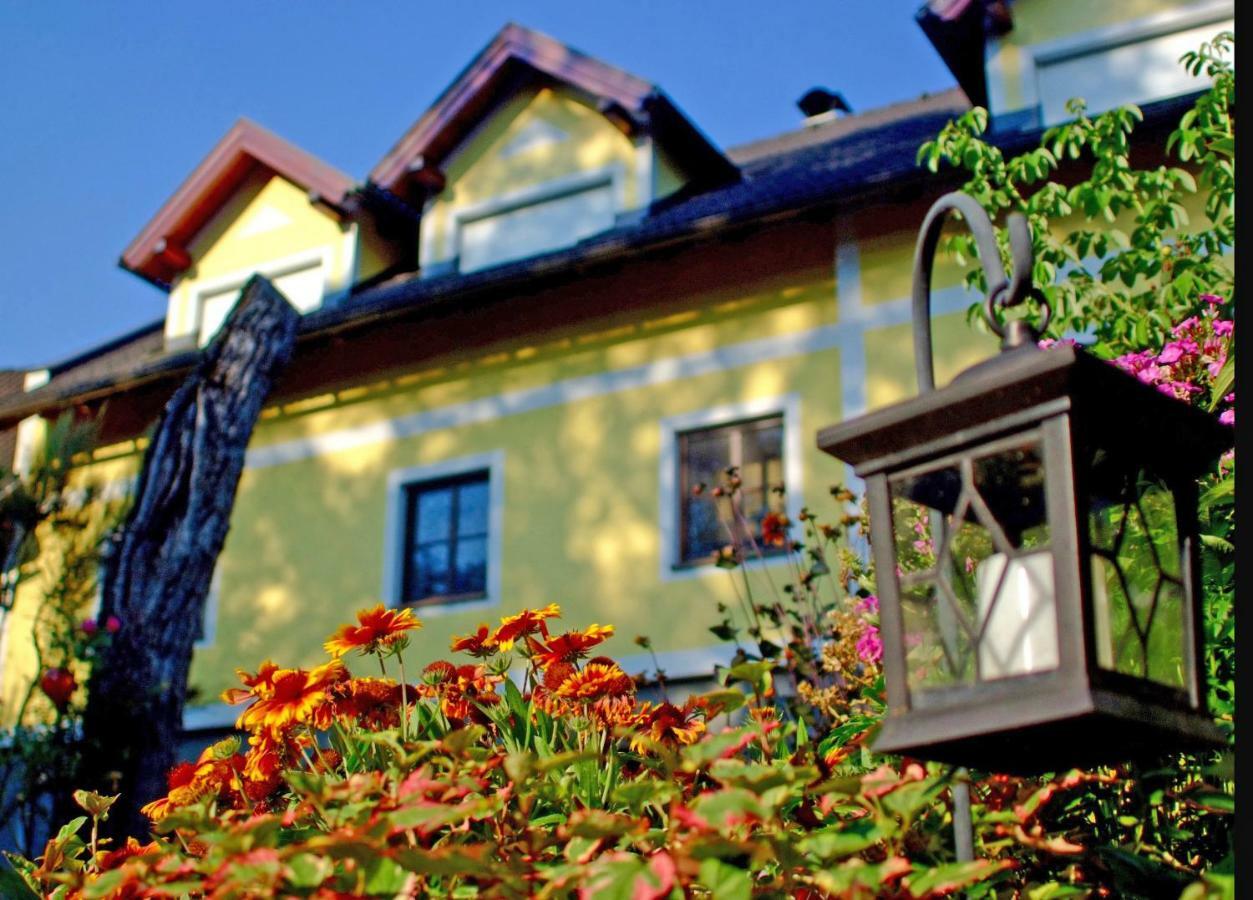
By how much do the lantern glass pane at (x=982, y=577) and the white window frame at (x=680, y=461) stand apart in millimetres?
7549

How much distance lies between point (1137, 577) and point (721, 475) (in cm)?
801

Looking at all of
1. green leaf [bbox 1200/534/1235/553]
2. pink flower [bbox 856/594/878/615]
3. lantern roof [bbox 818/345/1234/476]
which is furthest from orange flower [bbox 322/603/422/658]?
pink flower [bbox 856/594/878/615]

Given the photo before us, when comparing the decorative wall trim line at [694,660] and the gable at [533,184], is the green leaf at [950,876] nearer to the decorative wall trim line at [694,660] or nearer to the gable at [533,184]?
the decorative wall trim line at [694,660]

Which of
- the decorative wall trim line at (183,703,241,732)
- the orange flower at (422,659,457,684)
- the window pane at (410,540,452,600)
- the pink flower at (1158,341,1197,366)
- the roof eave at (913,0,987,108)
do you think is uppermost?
the roof eave at (913,0,987,108)

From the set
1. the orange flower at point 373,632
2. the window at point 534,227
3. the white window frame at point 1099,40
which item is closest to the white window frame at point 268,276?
the window at point 534,227

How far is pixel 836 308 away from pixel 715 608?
6.93 ft

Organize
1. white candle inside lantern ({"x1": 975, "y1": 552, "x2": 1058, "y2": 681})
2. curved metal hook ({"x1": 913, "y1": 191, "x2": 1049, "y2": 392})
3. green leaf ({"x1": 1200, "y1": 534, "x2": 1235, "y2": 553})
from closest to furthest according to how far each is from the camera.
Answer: white candle inside lantern ({"x1": 975, "y1": 552, "x2": 1058, "y2": 681}) < curved metal hook ({"x1": 913, "y1": 191, "x2": 1049, "y2": 392}) < green leaf ({"x1": 1200, "y1": 534, "x2": 1235, "y2": 553})

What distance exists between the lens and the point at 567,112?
39.4 feet

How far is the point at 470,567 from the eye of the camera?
1103cm

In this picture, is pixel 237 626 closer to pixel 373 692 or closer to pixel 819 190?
pixel 819 190

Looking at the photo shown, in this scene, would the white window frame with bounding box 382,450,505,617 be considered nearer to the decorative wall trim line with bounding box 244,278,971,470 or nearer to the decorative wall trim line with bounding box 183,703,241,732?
the decorative wall trim line with bounding box 244,278,971,470

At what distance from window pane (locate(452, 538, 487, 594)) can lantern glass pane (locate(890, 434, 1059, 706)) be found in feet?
29.6

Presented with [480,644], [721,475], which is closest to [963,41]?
[721,475]

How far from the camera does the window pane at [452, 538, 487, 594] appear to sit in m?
11.0
